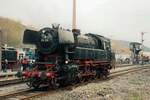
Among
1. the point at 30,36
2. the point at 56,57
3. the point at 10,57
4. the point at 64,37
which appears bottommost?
the point at 56,57

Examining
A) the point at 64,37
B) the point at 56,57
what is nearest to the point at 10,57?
the point at 56,57

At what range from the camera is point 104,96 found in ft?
49.7

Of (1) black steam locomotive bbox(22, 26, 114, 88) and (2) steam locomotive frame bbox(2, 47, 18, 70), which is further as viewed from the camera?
(2) steam locomotive frame bbox(2, 47, 18, 70)

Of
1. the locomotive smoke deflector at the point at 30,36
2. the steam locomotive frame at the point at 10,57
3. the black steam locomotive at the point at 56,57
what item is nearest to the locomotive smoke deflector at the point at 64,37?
the black steam locomotive at the point at 56,57

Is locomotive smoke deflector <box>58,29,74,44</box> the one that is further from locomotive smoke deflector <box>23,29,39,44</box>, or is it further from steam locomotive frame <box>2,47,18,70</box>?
steam locomotive frame <box>2,47,18,70</box>

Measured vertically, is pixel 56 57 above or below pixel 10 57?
below

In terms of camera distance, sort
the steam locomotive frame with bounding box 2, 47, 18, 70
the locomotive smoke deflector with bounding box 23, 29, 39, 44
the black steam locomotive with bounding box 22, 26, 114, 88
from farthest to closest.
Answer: the steam locomotive frame with bounding box 2, 47, 18, 70 → the locomotive smoke deflector with bounding box 23, 29, 39, 44 → the black steam locomotive with bounding box 22, 26, 114, 88

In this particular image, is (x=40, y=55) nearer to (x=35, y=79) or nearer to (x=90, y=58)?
(x=35, y=79)

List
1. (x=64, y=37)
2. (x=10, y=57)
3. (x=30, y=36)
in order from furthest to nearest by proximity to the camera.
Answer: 1. (x=10, y=57)
2. (x=30, y=36)
3. (x=64, y=37)

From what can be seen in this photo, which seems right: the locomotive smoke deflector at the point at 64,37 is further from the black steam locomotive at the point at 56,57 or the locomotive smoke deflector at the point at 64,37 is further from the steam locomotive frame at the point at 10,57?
the steam locomotive frame at the point at 10,57

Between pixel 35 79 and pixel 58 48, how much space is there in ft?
7.18

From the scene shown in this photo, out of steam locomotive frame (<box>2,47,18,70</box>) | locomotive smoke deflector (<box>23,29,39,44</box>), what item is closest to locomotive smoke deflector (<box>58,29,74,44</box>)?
locomotive smoke deflector (<box>23,29,39,44</box>)

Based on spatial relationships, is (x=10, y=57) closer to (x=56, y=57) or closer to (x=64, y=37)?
(x=56, y=57)

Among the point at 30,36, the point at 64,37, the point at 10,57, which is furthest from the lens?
the point at 10,57
